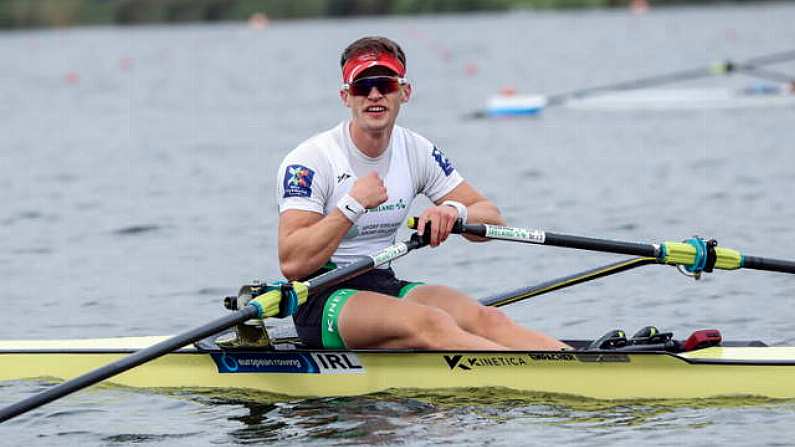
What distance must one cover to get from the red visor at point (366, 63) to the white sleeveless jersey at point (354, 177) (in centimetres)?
35

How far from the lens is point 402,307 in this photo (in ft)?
24.7

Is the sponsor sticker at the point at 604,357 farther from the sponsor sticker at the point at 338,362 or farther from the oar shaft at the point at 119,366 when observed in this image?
the oar shaft at the point at 119,366

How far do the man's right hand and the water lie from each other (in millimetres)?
1067

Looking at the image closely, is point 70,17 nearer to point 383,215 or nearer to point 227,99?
point 227,99

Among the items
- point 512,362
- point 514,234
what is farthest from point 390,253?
point 512,362

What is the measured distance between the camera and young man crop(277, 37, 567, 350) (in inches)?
291

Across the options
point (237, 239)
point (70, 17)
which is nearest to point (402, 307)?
point (237, 239)

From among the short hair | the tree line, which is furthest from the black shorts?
the tree line

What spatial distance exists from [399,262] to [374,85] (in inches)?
219

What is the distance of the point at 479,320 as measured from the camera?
7773mm

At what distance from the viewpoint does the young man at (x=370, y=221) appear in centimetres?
740

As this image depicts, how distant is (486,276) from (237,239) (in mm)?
3021

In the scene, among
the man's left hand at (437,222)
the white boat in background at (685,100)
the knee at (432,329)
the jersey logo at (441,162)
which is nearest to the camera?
the man's left hand at (437,222)

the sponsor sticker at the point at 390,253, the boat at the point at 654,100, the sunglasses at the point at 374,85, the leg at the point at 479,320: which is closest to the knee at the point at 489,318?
the leg at the point at 479,320
